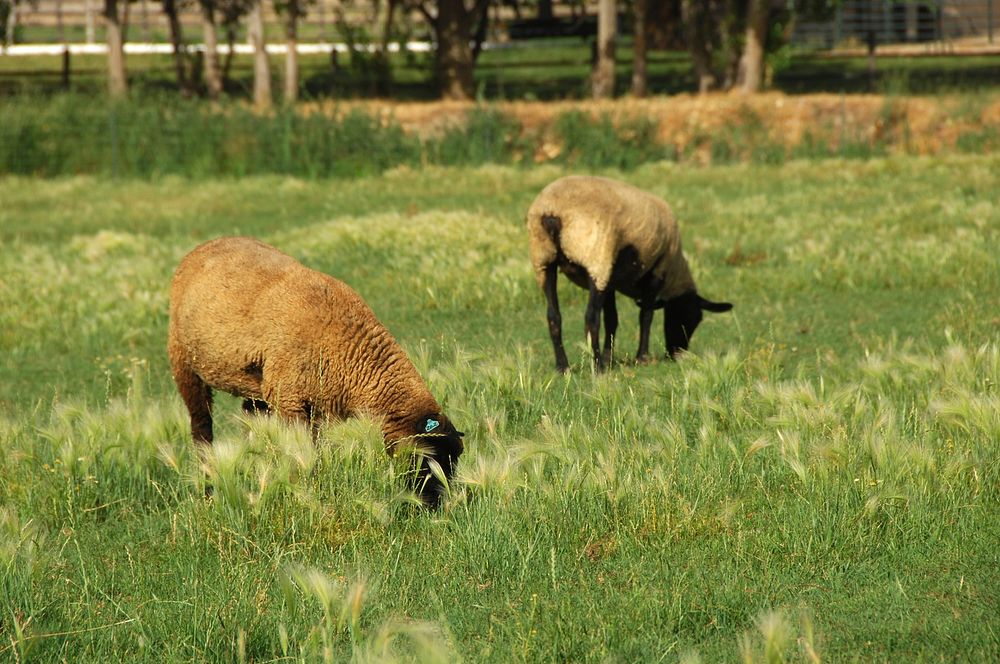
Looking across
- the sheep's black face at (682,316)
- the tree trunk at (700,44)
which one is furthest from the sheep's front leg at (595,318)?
the tree trunk at (700,44)

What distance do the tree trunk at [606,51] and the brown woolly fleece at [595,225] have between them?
2564cm

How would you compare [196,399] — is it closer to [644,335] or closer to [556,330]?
[556,330]

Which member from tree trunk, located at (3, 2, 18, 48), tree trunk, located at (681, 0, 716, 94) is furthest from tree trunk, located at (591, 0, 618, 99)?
tree trunk, located at (3, 2, 18, 48)

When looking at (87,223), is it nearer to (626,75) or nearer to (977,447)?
(977,447)

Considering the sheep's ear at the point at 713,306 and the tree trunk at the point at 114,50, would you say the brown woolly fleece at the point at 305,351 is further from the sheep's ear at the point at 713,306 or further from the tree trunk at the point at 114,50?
the tree trunk at the point at 114,50

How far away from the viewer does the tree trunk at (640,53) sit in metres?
37.7

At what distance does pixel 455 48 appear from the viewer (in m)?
39.5

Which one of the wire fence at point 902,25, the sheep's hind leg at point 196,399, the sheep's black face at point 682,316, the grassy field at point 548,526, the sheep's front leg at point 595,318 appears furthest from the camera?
the wire fence at point 902,25

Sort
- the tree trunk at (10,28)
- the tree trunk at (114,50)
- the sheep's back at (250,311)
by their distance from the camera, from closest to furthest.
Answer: the sheep's back at (250,311) → the tree trunk at (114,50) → the tree trunk at (10,28)

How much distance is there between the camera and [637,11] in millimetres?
38438

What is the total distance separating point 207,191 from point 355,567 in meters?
22.6

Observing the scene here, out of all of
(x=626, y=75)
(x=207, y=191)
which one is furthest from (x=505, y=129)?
(x=626, y=75)

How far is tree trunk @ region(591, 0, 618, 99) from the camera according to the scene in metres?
36.2

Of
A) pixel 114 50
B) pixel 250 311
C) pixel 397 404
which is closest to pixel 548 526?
pixel 397 404
